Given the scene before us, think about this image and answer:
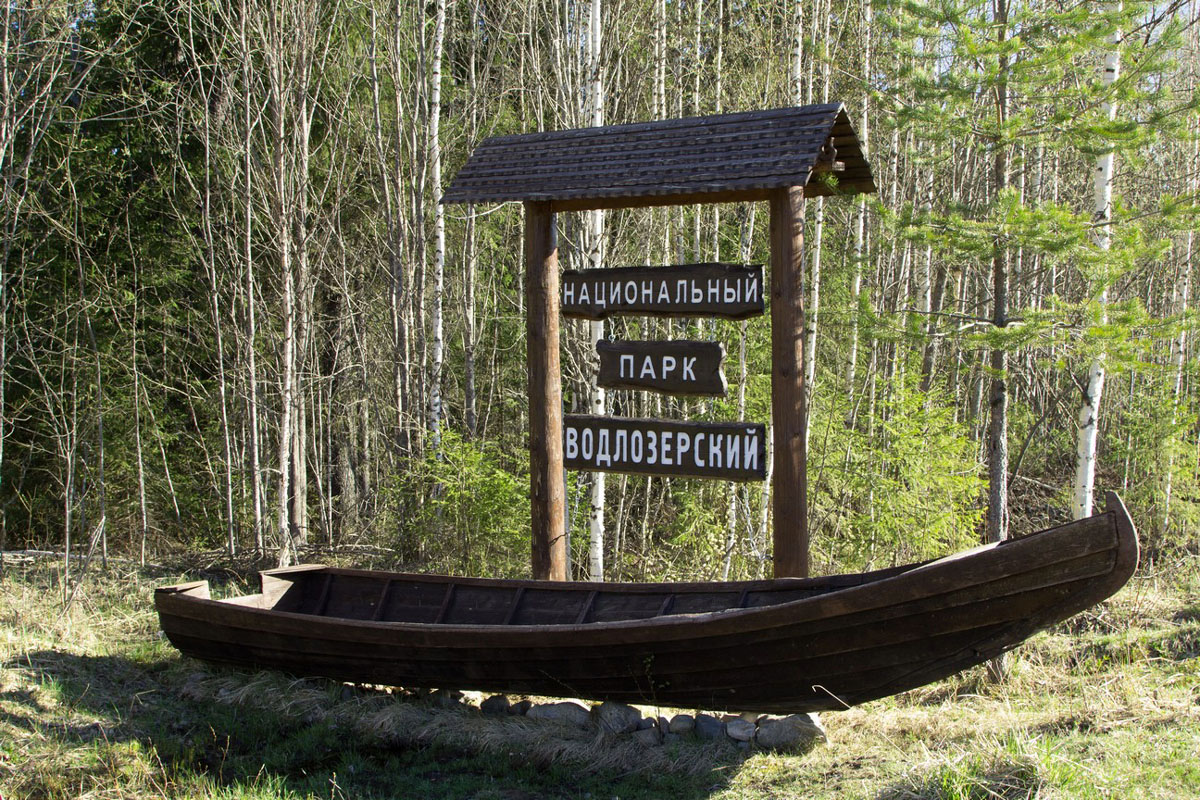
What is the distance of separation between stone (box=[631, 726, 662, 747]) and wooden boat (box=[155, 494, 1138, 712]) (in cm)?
20

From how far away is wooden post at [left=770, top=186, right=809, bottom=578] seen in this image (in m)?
5.39

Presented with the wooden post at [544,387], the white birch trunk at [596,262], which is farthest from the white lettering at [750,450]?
the white birch trunk at [596,262]

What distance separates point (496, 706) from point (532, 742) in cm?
61

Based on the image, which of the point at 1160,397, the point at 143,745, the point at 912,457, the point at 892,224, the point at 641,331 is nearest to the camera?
the point at 143,745

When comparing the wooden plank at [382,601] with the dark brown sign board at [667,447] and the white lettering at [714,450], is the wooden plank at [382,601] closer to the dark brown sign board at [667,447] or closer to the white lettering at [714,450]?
the dark brown sign board at [667,447]

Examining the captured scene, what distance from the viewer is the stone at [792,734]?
5.05 m

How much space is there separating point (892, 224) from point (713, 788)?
12.5 ft

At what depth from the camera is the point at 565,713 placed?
5508 millimetres

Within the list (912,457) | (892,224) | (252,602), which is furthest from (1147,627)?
(252,602)

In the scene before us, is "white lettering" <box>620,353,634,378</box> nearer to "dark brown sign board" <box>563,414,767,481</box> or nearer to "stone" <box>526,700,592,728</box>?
"dark brown sign board" <box>563,414,767,481</box>

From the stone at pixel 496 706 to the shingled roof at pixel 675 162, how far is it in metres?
3.17

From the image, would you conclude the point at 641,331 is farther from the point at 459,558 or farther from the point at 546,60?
the point at 546,60

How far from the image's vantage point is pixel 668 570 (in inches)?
352

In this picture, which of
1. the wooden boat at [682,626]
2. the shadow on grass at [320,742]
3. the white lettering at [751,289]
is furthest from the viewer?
the white lettering at [751,289]
